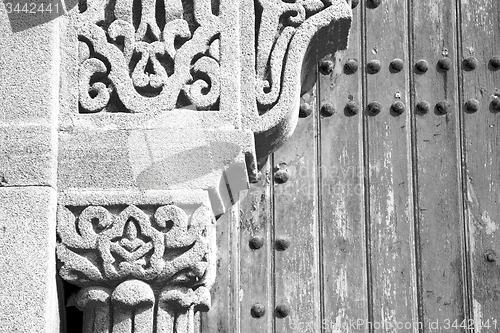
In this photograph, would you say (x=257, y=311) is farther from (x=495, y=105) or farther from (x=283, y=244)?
(x=495, y=105)

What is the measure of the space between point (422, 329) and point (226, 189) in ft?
2.57

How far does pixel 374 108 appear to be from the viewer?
9.88 ft

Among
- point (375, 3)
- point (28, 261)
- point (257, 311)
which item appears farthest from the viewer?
point (375, 3)

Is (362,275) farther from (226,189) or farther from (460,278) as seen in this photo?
(226,189)

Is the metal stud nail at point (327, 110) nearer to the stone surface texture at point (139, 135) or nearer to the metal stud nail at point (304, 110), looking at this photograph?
the metal stud nail at point (304, 110)

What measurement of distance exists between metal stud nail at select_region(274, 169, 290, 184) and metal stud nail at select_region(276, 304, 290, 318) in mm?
399

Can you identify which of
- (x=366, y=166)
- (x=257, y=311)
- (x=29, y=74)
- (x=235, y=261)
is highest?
(x=29, y=74)

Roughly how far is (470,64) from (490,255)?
632mm

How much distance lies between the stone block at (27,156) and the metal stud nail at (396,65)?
116cm

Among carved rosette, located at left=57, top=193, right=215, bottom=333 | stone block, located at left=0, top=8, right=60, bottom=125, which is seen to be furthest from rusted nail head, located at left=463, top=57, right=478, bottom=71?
stone block, located at left=0, top=8, right=60, bottom=125

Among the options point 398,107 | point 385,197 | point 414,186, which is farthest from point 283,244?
point 398,107

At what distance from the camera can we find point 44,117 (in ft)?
8.32

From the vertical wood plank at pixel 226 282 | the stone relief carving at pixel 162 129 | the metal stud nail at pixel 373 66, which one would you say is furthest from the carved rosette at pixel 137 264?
the metal stud nail at pixel 373 66

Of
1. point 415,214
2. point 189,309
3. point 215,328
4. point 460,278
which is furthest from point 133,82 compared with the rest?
point 460,278
